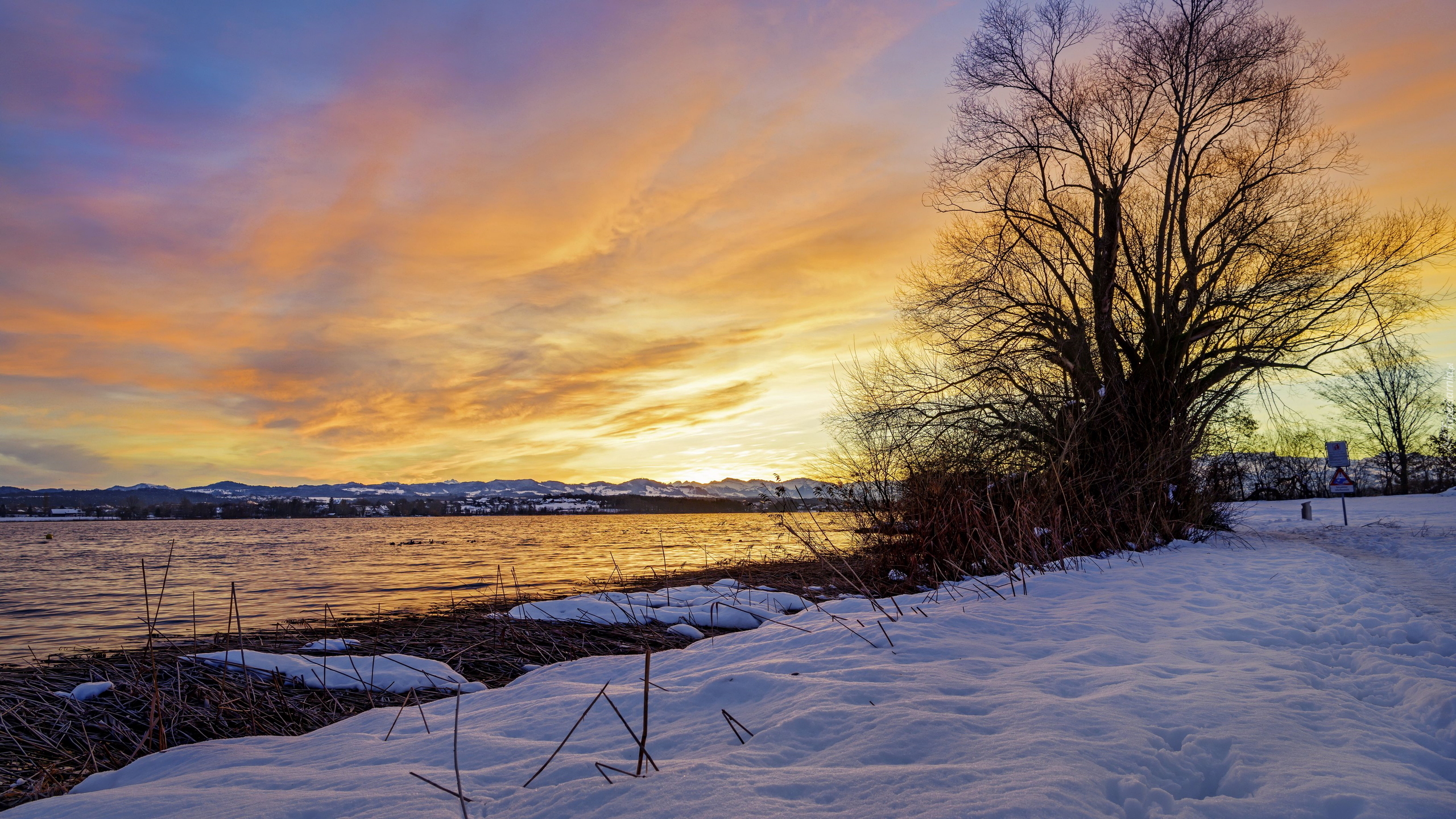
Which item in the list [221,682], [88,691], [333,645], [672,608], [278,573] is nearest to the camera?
[221,682]

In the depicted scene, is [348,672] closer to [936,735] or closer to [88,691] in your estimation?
[88,691]

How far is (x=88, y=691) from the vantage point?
14.7 ft

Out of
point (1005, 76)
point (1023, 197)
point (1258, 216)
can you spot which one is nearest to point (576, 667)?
point (1023, 197)

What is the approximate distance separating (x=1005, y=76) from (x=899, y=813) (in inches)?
685

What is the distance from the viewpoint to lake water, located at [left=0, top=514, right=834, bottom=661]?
30.0 feet

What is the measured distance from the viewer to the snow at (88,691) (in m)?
4.46

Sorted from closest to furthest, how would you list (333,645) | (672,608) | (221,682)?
(221,682) < (333,645) < (672,608)

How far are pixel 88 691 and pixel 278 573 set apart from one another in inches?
514

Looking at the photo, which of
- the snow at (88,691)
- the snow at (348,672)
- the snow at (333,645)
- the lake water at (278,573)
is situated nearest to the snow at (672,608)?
the lake water at (278,573)

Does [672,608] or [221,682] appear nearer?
[221,682]

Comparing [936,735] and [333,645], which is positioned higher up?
[936,735]

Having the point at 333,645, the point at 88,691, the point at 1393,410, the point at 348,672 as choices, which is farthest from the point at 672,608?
the point at 1393,410

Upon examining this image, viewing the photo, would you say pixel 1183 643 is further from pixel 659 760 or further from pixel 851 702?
pixel 659 760

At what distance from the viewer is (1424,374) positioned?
37.0m
